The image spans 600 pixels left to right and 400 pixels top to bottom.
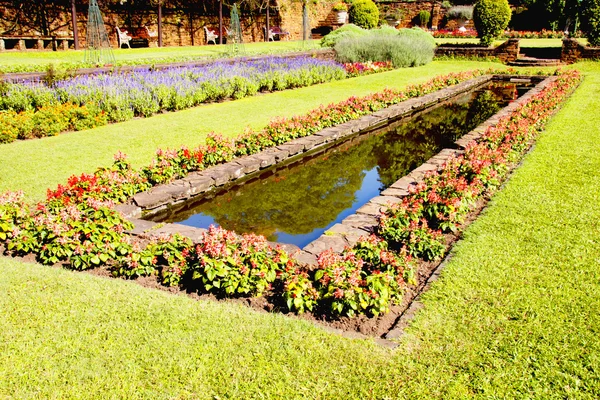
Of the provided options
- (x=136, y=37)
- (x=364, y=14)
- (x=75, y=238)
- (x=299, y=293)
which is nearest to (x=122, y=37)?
(x=136, y=37)

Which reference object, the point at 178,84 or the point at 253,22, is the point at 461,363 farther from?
the point at 253,22

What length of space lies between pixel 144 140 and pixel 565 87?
10.3 meters

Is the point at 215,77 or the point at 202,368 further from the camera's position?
the point at 215,77

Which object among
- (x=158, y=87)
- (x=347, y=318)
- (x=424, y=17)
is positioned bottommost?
(x=347, y=318)

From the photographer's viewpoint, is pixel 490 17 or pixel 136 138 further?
pixel 490 17

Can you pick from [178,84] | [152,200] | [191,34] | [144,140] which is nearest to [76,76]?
[178,84]

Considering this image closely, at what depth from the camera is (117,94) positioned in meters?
9.59

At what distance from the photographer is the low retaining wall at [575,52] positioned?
18.7 meters

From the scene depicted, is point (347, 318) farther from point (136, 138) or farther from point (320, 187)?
point (136, 138)

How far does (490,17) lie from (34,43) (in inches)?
711

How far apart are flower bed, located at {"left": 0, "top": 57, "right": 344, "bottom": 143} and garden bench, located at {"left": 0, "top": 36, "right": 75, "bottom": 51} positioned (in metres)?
7.89

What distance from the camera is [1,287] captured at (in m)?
3.53

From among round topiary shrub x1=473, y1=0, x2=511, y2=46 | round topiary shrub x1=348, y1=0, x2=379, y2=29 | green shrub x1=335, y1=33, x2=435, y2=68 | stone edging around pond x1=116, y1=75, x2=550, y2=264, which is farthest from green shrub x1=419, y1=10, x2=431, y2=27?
stone edging around pond x1=116, y1=75, x2=550, y2=264

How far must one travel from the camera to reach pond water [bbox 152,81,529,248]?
210 inches
